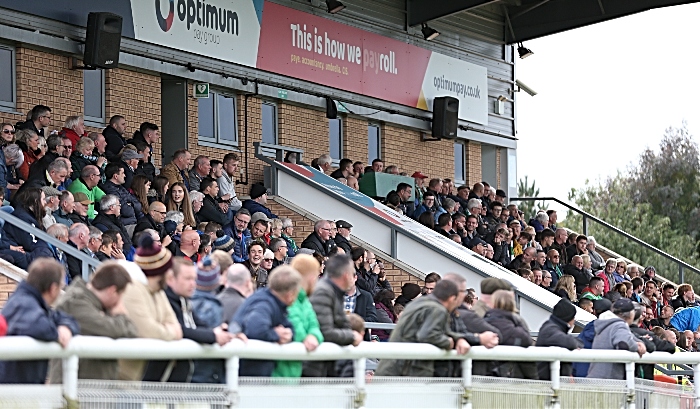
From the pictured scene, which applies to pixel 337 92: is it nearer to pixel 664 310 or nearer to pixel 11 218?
pixel 664 310

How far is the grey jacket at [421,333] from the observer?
745 centimetres

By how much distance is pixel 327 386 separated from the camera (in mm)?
6742

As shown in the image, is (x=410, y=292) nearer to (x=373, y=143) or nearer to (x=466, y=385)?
(x=466, y=385)

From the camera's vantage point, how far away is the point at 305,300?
7.16 m

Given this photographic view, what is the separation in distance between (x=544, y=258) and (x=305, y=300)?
13325mm

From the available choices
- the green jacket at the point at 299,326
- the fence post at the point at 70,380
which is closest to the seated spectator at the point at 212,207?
the green jacket at the point at 299,326

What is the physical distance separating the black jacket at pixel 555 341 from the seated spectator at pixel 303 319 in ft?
6.50

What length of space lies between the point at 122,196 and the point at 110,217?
977 millimetres

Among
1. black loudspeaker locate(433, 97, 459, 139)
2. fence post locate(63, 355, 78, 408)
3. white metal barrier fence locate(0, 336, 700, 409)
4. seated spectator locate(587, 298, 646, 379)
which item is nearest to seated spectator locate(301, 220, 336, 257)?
seated spectator locate(587, 298, 646, 379)

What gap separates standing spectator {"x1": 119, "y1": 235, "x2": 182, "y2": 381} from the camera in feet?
18.8

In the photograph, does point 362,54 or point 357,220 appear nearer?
point 357,220

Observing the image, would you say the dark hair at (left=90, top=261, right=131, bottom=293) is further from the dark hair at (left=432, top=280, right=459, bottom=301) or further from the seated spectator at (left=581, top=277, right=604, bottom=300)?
the seated spectator at (left=581, top=277, right=604, bottom=300)

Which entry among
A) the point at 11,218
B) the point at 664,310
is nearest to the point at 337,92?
the point at 664,310

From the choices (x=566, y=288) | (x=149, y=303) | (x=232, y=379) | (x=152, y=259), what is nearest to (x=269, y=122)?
(x=566, y=288)
